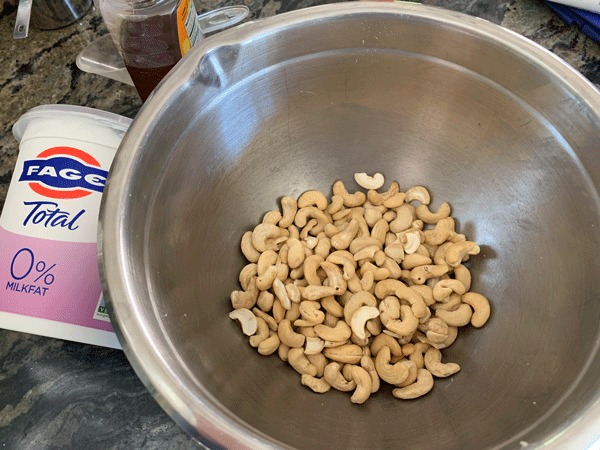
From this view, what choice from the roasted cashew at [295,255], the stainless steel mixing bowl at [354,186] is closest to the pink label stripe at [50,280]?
the stainless steel mixing bowl at [354,186]

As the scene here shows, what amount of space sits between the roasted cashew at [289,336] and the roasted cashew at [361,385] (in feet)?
0.24

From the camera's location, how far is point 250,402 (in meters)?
0.61

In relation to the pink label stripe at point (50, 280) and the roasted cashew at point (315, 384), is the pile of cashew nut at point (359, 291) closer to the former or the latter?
the roasted cashew at point (315, 384)

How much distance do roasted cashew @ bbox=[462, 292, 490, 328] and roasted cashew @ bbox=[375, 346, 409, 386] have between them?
112 millimetres

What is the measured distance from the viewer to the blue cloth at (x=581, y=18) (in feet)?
3.04

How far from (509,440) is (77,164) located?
0.59m

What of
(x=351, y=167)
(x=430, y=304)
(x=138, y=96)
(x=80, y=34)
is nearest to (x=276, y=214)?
(x=351, y=167)

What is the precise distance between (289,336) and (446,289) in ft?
0.66

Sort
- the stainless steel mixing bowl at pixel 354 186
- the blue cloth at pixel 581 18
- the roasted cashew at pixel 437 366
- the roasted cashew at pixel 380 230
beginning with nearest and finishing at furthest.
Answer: the stainless steel mixing bowl at pixel 354 186, the roasted cashew at pixel 437 366, the roasted cashew at pixel 380 230, the blue cloth at pixel 581 18

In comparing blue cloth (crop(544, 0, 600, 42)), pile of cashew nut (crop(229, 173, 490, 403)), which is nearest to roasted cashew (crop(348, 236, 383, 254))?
pile of cashew nut (crop(229, 173, 490, 403))

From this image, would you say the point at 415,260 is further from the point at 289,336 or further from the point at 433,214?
the point at 289,336

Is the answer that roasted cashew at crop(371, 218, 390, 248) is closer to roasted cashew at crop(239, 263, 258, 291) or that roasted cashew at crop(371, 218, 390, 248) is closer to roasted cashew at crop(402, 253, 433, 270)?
roasted cashew at crop(402, 253, 433, 270)

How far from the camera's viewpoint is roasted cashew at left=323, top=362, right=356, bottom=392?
66cm

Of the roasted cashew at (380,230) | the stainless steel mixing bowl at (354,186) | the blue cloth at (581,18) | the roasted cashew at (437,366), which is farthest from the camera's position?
the blue cloth at (581,18)
